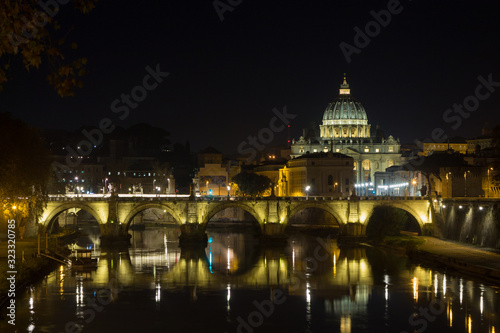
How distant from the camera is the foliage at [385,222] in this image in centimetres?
6069

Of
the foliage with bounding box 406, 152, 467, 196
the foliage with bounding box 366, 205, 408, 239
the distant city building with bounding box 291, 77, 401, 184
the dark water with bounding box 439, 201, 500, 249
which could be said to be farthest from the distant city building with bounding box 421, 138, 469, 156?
the dark water with bounding box 439, 201, 500, 249

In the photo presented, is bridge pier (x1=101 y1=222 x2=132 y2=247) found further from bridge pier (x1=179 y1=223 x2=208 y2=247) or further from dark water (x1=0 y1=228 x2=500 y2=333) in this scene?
dark water (x1=0 y1=228 x2=500 y2=333)

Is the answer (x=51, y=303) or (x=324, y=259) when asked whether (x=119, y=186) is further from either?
(x=51, y=303)

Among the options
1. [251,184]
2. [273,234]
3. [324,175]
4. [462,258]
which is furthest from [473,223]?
[324,175]

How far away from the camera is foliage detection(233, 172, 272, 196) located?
325 feet

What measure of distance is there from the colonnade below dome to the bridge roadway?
9452 cm

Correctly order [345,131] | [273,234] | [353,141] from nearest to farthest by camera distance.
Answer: [273,234]
[353,141]
[345,131]

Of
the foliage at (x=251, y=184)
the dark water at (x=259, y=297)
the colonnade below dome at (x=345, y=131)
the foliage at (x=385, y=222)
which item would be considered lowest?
the dark water at (x=259, y=297)

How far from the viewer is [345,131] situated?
522 feet

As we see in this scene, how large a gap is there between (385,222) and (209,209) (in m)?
15.1

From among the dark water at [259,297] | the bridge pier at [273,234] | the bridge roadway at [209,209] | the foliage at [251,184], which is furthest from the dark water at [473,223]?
the foliage at [251,184]

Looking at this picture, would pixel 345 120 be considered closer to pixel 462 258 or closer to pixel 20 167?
pixel 462 258

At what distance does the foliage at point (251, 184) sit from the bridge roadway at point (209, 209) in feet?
114

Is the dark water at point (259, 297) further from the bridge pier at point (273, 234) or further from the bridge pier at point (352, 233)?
the bridge pier at point (352, 233)
